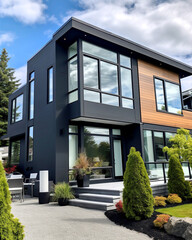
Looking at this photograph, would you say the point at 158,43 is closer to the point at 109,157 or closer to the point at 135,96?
the point at 135,96

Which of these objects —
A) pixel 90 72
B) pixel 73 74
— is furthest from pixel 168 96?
pixel 73 74

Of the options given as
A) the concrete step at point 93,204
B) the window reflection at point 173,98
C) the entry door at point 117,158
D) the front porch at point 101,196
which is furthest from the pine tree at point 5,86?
the concrete step at point 93,204

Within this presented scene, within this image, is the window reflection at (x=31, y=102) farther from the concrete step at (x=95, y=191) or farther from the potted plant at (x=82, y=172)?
the concrete step at (x=95, y=191)

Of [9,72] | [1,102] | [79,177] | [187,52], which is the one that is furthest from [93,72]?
[9,72]

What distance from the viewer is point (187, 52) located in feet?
49.3

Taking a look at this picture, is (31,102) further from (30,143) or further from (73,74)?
(73,74)

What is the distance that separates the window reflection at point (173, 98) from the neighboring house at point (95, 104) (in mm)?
98

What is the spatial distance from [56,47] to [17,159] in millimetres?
6847

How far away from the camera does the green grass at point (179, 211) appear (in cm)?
491

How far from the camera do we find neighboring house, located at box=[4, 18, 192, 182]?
A: 870 centimetres

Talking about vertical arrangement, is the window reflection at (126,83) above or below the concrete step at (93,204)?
above

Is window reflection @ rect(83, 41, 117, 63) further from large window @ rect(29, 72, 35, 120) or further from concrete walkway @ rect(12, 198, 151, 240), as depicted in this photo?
concrete walkway @ rect(12, 198, 151, 240)

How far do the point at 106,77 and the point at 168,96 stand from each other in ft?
14.0

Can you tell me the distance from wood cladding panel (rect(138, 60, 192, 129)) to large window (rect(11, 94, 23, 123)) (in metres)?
6.95
